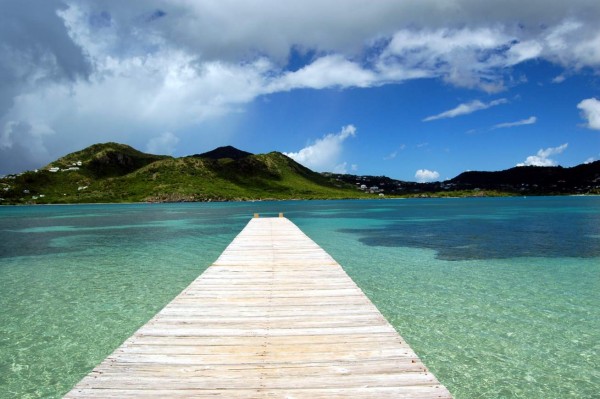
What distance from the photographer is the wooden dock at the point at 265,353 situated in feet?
18.5

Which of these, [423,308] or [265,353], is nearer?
[265,353]

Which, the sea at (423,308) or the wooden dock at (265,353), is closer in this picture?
the wooden dock at (265,353)

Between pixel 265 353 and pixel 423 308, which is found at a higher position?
pixel 265 353

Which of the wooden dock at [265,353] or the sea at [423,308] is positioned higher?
the wooden dock at [265,353]

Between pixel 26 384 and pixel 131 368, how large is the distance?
5.66m

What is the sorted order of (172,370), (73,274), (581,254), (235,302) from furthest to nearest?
(581,254) → (73,274) → (235,302) → (172,370)

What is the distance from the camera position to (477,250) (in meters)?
31.0

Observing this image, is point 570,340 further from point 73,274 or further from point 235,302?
point 73,274

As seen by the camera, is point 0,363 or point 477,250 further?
point 477,250

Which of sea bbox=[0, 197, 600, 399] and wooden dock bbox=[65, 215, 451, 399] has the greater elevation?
wooden dock bbox=[65, 215, 451, 399]

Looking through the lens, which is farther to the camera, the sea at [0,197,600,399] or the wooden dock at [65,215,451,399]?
the sea at [0,197,600,399]

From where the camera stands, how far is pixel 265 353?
699cm

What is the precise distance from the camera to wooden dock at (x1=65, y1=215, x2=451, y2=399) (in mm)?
5641

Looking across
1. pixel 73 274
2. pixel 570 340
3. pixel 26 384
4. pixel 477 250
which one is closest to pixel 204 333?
pixel 26 384
